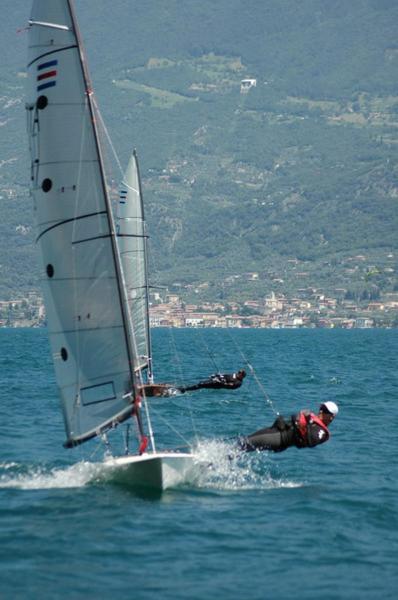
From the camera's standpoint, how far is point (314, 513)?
842 inches

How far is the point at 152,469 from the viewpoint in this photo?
2150 cm

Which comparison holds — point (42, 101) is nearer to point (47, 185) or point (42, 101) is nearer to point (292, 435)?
point (47, 185)

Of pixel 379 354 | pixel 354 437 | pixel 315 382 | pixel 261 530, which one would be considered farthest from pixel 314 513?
pixel 379 354

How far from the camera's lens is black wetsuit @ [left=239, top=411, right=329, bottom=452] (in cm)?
2330

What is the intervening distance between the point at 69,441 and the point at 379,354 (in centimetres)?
6943

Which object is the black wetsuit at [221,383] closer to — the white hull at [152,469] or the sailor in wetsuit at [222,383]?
the sailor in wetsuit at [222,383]

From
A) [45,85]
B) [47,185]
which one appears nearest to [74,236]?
[47,185]

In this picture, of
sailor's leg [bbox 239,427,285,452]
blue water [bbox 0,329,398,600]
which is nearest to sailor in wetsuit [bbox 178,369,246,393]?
blue water [bbox 0,329,398,600]

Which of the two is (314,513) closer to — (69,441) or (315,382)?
(69,441)

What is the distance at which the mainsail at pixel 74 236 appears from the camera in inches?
849

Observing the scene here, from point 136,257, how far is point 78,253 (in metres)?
21.8

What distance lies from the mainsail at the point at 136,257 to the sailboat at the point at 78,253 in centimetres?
2029

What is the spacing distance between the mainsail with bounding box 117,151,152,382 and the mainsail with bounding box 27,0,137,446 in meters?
20.3

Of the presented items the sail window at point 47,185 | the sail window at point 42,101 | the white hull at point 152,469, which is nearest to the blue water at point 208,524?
the white hull at point 152,469
